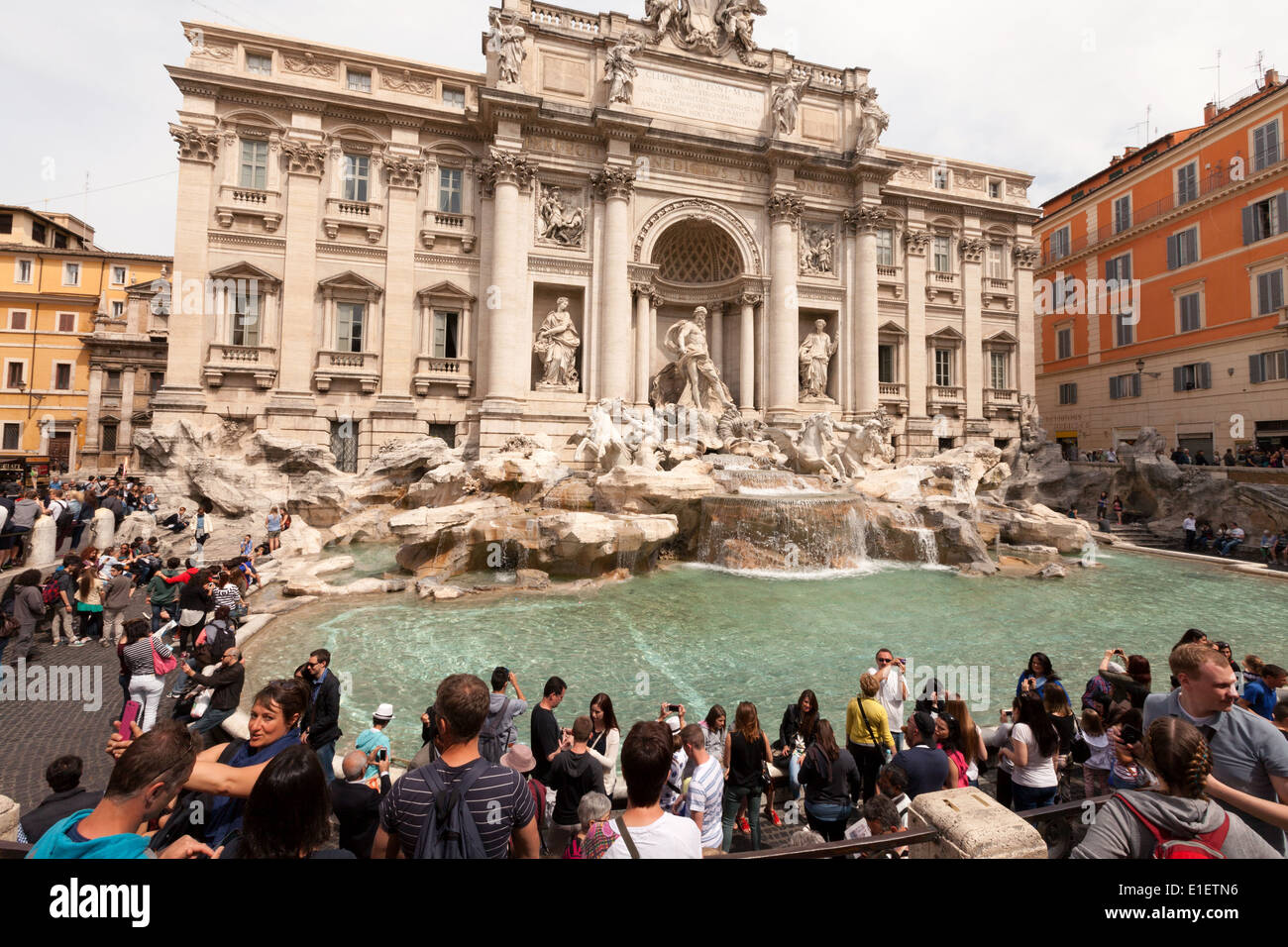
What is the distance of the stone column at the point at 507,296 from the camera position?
18.6 meters

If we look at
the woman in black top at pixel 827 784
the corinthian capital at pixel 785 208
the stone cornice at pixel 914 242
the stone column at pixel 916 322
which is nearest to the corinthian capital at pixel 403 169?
the corinthian capital at pixel 785 208

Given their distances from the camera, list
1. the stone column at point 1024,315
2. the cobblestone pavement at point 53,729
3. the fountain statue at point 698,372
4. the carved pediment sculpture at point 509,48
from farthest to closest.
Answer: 1. the stone column at point 1024,315
2. the fountain statue at point 698,372
3. the carved pediment sculpture at point 509,48
4. the cobblestone pavement at point 53,729

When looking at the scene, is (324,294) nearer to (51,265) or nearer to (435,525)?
(435,525)

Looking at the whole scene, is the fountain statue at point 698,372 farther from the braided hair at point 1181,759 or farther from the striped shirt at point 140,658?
the braided hair at point 1181,759

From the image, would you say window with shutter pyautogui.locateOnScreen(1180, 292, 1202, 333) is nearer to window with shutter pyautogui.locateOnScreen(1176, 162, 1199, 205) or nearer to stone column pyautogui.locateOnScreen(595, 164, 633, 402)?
window with shutter pyautogui.locateOnScreen(1176, 162, 1199, 205)

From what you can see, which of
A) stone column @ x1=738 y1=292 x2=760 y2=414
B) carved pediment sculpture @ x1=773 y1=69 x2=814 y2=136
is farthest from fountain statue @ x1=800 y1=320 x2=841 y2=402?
carved pediment sculpture @ x1=773 y1=69 x2=814 y2=136

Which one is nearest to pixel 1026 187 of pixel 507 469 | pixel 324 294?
pixel 507 469

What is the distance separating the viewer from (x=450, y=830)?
78.0 inches

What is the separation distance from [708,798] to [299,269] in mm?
20524

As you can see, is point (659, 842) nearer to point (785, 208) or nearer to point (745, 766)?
point (745, 766)

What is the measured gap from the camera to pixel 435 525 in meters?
11.5

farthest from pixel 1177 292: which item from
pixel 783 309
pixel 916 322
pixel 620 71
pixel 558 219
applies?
pixel 558 219

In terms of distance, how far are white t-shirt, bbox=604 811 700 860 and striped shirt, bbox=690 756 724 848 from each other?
1.09 metres

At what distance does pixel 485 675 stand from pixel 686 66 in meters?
22.6
